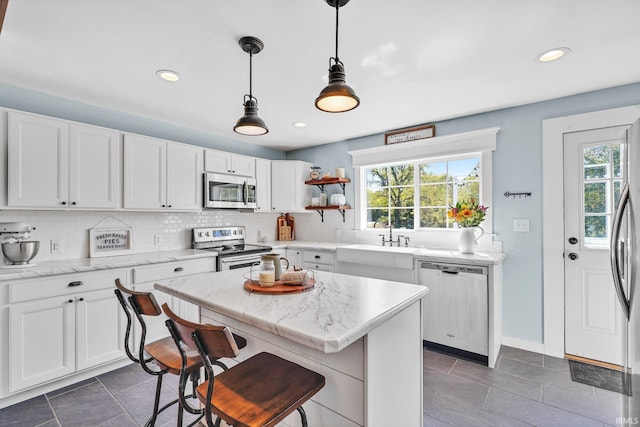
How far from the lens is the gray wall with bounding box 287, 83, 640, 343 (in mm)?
2930

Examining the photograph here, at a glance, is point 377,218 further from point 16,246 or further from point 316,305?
point 16,246

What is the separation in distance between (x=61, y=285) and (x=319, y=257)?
2513 mm

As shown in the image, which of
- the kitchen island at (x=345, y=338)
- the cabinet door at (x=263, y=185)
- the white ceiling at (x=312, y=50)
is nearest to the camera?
the kitchen island at (x=345, y=338)

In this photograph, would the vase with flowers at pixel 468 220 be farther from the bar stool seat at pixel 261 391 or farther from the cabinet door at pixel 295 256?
the bar stool seat at pixel 261 391

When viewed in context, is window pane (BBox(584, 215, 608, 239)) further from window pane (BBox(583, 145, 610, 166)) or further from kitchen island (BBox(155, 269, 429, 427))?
kitchen island (BBox(155, 269, 429, 427))

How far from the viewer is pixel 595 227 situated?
2.72 meters

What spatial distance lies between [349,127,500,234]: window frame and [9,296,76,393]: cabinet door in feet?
10.5

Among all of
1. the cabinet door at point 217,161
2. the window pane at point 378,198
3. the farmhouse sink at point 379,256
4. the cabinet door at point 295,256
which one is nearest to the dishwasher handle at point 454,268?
the farmhouse sink at point 379,256

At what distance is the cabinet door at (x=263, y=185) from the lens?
4250 mm

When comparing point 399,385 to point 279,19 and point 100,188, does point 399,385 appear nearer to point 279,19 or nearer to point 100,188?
point 279,19

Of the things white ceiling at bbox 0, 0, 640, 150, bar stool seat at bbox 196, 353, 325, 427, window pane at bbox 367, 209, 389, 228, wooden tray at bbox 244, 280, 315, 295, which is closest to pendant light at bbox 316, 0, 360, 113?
white ceiling at bbox 0, 0, 640, 150

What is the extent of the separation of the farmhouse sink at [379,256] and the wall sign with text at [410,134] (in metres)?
1.36

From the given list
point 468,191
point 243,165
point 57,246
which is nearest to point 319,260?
point 243,165

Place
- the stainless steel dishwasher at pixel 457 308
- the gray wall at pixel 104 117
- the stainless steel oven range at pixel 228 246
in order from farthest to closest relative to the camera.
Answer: the stainless steel oven range at pixel 228 246, the stainless steel dishwasher at pixel 457 308, the gray wall at pixel 104 117
